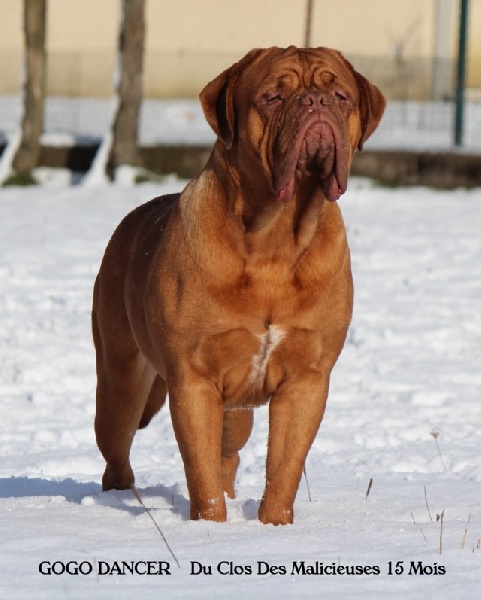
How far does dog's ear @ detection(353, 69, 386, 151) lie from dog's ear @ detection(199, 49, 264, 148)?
0.36 m

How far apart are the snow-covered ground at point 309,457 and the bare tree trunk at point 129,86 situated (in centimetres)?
222

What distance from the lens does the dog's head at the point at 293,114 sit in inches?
153

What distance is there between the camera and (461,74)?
1580 cm

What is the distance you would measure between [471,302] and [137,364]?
487 centimetres

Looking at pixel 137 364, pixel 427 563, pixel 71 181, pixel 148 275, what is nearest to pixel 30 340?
pixel 137 364

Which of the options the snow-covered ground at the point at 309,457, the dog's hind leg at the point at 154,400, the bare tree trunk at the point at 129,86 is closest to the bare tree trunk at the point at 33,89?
the bare tree trunk at the point at 129,86

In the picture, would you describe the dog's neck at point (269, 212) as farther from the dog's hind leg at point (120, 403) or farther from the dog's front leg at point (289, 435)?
the dog's hind leg at point (120, 403)

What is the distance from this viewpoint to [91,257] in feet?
36.4

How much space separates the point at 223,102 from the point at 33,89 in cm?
1261

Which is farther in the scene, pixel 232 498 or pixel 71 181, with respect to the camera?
pixel 71 181

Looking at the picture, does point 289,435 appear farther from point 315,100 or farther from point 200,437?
point 315,100

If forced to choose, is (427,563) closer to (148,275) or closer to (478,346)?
(148,275)

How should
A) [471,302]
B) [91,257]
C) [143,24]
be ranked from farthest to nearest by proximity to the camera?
1. [143,24]
2. [91,257]
3. [471,302]

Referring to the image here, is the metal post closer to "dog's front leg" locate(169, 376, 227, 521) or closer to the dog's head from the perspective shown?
the dog's head
